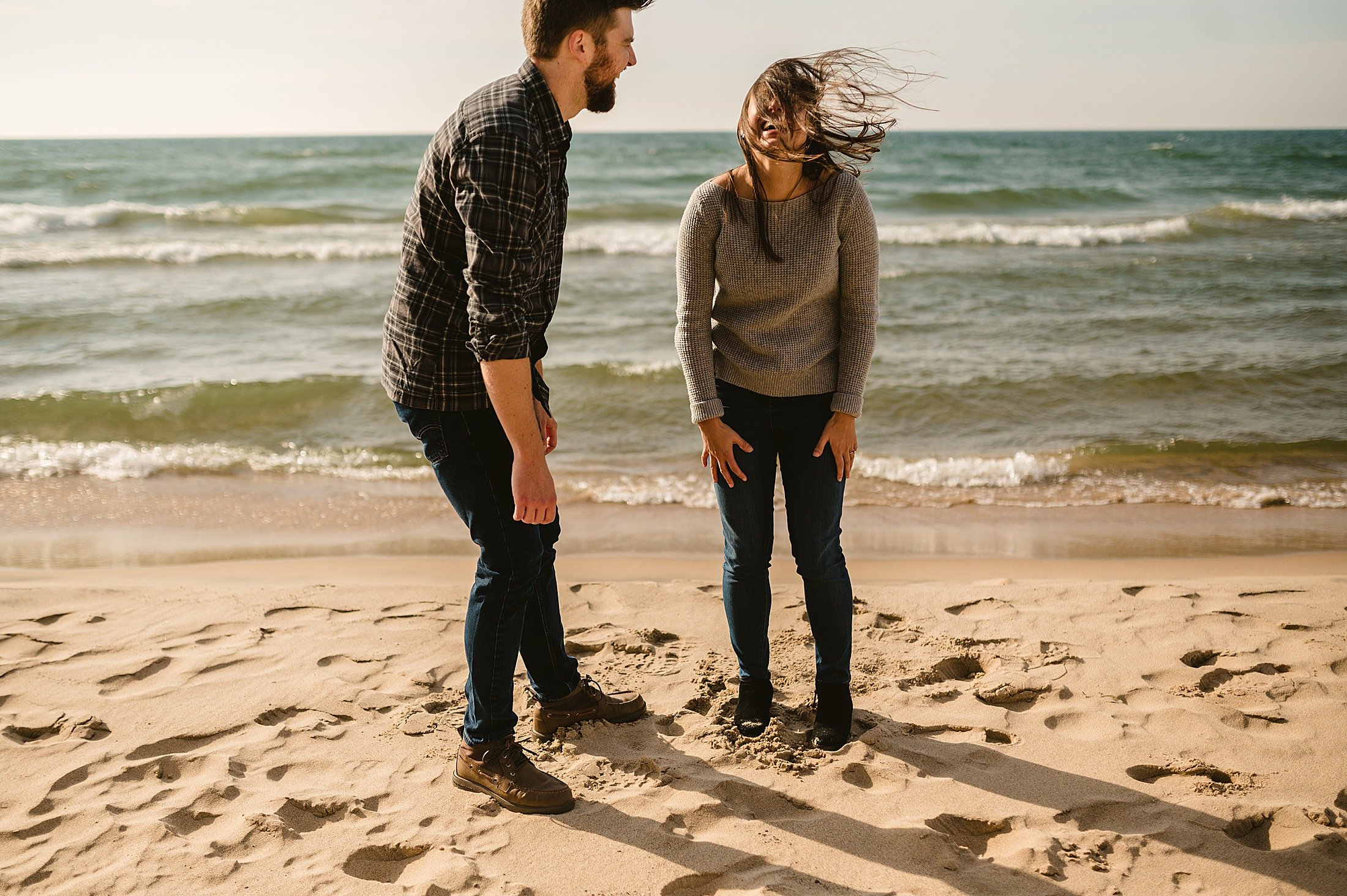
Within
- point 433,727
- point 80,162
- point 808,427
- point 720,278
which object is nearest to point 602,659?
point 433,727

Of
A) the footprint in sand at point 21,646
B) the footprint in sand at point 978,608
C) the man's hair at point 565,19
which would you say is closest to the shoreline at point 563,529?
the footprint in sand at point 978,608

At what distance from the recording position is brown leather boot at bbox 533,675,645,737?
9.12 ft

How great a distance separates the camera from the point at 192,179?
23.8 meters

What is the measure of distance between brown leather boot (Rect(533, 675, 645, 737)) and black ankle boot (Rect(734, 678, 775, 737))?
0.32 meters

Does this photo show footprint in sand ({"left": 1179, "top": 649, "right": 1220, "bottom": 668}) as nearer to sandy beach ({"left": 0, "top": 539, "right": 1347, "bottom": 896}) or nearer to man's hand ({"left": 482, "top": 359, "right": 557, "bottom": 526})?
sandy beach ({"left": 0, "top": 539, "right": 1347, "bottom": 896})

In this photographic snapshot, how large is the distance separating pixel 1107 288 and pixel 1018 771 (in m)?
10.0

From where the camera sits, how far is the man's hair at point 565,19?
6.41 ft

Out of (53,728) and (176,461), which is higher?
(176,461)

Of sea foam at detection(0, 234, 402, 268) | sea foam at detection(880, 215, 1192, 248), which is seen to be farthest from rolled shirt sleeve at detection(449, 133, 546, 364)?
sea foam at detection(880, 215, 1192, 248)

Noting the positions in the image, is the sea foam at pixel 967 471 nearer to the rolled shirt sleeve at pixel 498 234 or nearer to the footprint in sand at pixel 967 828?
the footprint in sand at pixel 967 828

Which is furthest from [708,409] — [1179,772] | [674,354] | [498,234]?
[674,354]

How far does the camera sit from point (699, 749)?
8.79ft

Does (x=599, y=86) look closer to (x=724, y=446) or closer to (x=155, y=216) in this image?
(x=724, y=446)

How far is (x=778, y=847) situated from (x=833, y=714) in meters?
0.53
